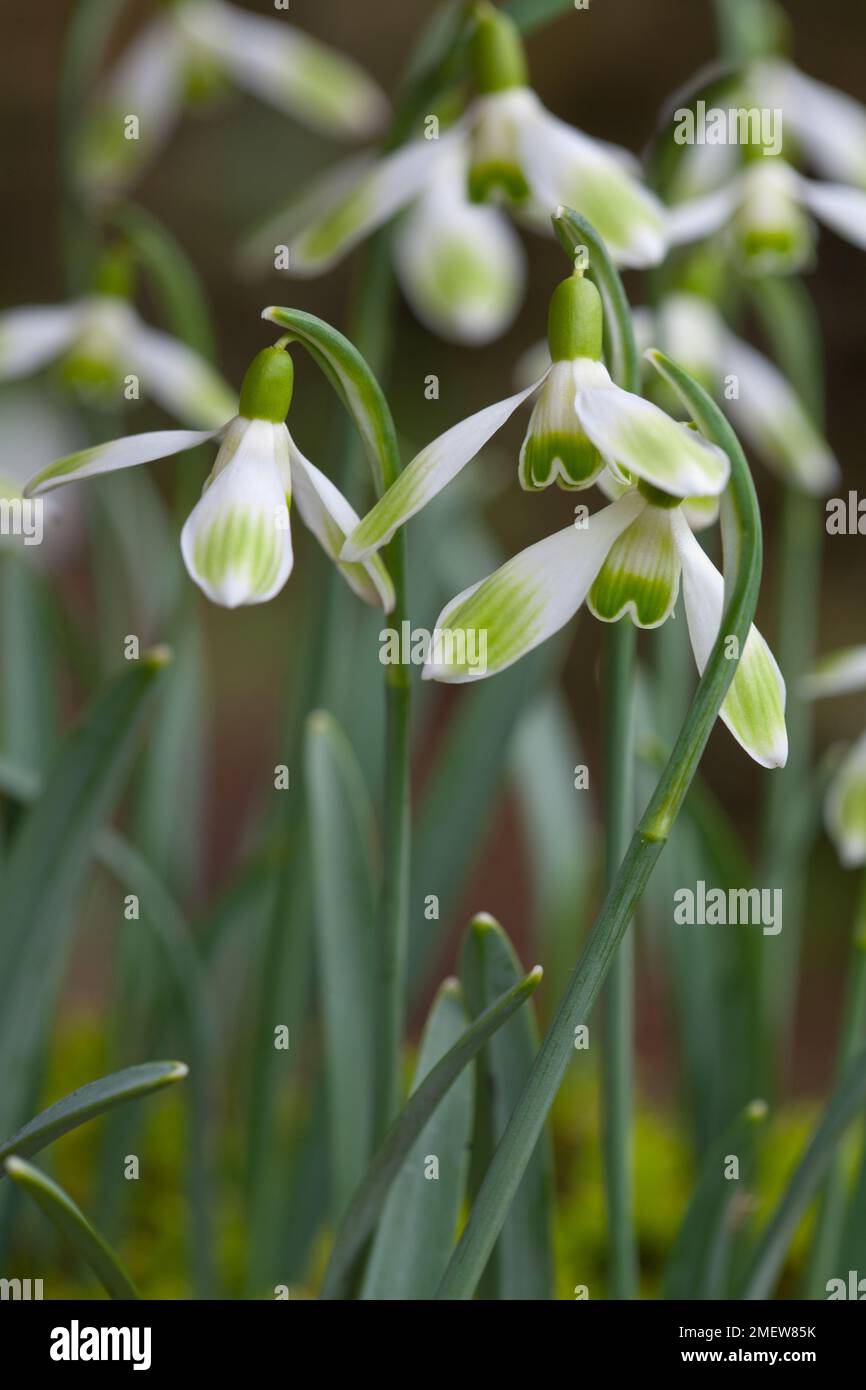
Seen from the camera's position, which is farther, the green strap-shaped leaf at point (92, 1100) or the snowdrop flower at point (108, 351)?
the snowdrop flower at point (108, 351)

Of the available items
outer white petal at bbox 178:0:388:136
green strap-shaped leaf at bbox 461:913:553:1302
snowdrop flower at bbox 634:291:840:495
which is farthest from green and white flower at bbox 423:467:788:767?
outer white petal at bbox 178:0:388:136

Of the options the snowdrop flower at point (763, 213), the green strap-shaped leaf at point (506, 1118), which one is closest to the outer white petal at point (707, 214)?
the snowdrop flower at point (763, 213)

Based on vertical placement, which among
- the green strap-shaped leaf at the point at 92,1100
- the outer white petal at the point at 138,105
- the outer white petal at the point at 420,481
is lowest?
the green strap-shaped leaf at the point at 92,1100

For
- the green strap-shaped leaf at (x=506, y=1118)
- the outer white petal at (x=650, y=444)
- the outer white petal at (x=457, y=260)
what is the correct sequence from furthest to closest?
the outer white petal at (x=457, y=260) → the green strap-shaped leaf at (x=506, y=1118) → the outer white petal at (x=650, y=444)

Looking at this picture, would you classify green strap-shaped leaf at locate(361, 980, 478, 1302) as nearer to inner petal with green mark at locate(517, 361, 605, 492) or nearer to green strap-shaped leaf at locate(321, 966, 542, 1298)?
green strap-shaped leaf at locate(321, 966, 542, 1298)

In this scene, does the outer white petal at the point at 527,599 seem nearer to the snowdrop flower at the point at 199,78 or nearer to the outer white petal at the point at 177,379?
the outer white petal at the point at 177,379
